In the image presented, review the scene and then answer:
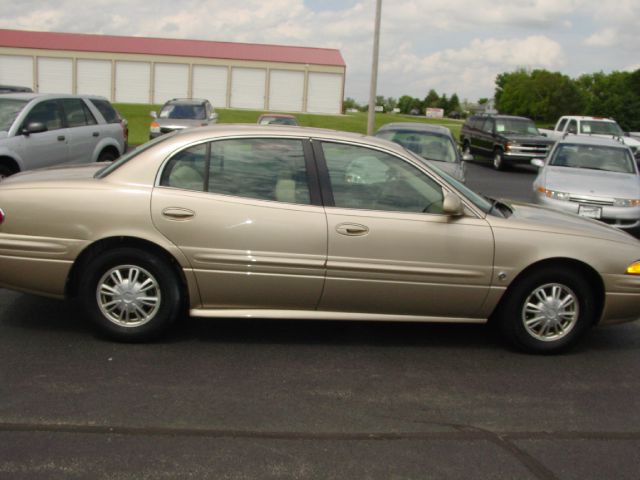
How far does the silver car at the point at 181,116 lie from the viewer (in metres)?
22.2

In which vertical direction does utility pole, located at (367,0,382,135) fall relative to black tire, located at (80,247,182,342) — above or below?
above

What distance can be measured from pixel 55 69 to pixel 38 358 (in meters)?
63.0

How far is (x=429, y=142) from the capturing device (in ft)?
42.4

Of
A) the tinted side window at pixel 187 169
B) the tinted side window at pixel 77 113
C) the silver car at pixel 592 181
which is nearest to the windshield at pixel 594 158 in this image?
the silver car at pixel 592 181

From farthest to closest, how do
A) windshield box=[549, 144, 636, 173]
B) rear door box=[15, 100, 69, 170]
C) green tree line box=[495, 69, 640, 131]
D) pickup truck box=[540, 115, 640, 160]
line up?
green tree line box=[495, 69, 640, 131] → pickup truck box=[540, 115, 640, 160] → windshield box=[549, 144, 636, 173] → rear door box=[15, 100, 69, 170]

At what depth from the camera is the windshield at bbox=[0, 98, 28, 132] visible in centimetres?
1072

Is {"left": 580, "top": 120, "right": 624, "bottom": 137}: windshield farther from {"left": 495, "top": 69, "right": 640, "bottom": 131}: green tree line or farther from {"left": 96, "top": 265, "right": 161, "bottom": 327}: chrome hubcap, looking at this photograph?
{"left": 495, "top": 69, "right": 640, "bottom": 131}: green tree line

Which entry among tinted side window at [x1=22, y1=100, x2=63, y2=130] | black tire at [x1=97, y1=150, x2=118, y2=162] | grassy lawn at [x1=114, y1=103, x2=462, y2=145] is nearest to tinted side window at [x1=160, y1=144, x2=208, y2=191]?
tinted side window at [x1=22, y1=100, x2=63, y2=130]

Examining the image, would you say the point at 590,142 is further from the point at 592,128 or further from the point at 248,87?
the point at 248,87

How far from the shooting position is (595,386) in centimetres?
503

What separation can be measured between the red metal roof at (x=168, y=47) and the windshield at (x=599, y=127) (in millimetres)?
40590

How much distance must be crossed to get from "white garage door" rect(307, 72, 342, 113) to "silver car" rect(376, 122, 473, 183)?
5124 cm

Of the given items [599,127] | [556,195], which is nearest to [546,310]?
[556,195]

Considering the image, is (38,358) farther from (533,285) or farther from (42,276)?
(533,285)
